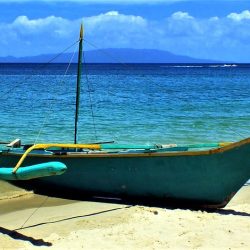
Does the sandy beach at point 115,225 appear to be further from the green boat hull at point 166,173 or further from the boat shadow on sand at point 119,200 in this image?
the green boat hull at point 166,173

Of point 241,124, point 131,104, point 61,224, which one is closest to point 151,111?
point 131,104

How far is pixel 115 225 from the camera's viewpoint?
7.38 metres

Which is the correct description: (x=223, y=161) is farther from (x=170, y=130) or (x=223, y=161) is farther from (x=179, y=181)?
(x=170, y=130)

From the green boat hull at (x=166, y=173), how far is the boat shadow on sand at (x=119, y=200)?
69 mm

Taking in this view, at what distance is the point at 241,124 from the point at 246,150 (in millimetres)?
11774

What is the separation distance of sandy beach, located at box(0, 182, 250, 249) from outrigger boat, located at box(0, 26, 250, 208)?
315 mm

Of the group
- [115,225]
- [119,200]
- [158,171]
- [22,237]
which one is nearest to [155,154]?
[158,171]

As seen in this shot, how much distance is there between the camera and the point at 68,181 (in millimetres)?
9109

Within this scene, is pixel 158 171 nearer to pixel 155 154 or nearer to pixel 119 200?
pixel 155 154

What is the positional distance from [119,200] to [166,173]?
1007mm

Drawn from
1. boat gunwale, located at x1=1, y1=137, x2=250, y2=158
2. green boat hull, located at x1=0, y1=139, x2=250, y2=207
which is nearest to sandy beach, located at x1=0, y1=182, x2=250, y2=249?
green boat hull, located at x1=0, y1=139, x2=250, y2=207

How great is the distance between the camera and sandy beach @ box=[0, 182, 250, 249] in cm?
650

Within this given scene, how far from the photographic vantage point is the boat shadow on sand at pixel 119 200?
324 inches

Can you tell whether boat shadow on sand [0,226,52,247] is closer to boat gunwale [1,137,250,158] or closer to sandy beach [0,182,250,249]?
sandy beach [0,182,250,249]
